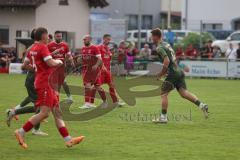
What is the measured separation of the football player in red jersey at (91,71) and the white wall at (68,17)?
30661 millimetres

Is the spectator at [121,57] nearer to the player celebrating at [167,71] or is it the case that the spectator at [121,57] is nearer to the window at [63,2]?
the window at [63,2]

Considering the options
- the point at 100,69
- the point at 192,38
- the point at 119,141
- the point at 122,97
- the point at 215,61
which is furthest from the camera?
the point at 192,38

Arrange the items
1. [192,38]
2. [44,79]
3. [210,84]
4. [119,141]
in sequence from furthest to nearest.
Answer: [192,38]
[210,84]
[119,141]
[44,79]

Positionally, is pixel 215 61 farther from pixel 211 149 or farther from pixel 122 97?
pixel 211 149

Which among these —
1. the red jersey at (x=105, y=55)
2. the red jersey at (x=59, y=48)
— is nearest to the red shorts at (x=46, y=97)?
the red jersey at (x=59, y=48)

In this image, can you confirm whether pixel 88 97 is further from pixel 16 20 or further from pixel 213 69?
pixel 16 20

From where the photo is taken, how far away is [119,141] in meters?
13.5

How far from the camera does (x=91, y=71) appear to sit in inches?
810

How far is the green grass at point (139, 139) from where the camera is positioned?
1190 centimetres

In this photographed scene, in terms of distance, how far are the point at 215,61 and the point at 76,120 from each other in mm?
21966

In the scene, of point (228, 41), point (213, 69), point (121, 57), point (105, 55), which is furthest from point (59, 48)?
point (228, 41)

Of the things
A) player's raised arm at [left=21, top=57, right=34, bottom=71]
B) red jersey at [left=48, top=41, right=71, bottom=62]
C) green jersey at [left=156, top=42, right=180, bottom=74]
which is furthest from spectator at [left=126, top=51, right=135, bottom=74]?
player's raised arm at [left=21, top=57, right=34, bottom=71]

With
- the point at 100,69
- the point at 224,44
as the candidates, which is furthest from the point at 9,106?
the point at 224,44

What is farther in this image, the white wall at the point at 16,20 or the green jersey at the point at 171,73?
the white wall at the point at 16,20
